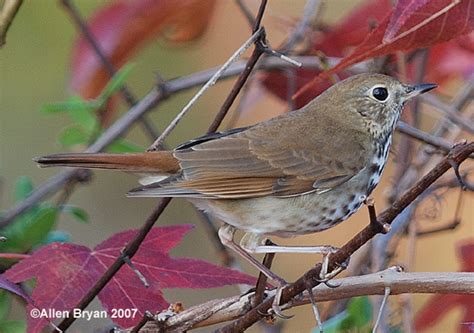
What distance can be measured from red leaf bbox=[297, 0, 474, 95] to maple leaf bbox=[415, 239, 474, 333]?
60cm

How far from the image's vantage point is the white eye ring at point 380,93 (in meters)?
2.36

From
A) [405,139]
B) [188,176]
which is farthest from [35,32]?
[188,176]

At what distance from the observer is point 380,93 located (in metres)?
2.37

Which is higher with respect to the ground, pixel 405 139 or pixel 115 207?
pixel 115 207

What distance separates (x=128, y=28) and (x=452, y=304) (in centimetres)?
118

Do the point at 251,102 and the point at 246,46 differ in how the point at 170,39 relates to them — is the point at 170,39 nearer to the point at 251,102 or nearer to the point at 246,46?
the point at 251,102

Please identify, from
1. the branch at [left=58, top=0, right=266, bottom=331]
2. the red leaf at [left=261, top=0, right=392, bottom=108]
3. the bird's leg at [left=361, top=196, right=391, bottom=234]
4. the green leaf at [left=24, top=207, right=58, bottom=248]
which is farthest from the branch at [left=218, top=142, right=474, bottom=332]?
the red leaf at [left=261, top=0, right=392, bottom=108]

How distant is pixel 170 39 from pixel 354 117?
61 centimetres

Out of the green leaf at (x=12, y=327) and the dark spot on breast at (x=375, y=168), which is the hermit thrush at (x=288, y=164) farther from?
the green leaf at (x=12, y=327)

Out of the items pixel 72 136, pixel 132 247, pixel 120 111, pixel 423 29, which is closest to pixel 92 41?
pixel 72 136

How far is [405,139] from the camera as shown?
2.74 m

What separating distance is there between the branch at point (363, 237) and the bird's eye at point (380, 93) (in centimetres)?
96

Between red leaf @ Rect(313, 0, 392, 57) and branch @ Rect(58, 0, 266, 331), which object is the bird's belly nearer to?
branch @ Rect(58, 0, 266, 331)

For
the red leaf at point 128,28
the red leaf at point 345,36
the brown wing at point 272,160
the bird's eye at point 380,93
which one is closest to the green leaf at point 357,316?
the brown wing at point 272,160
